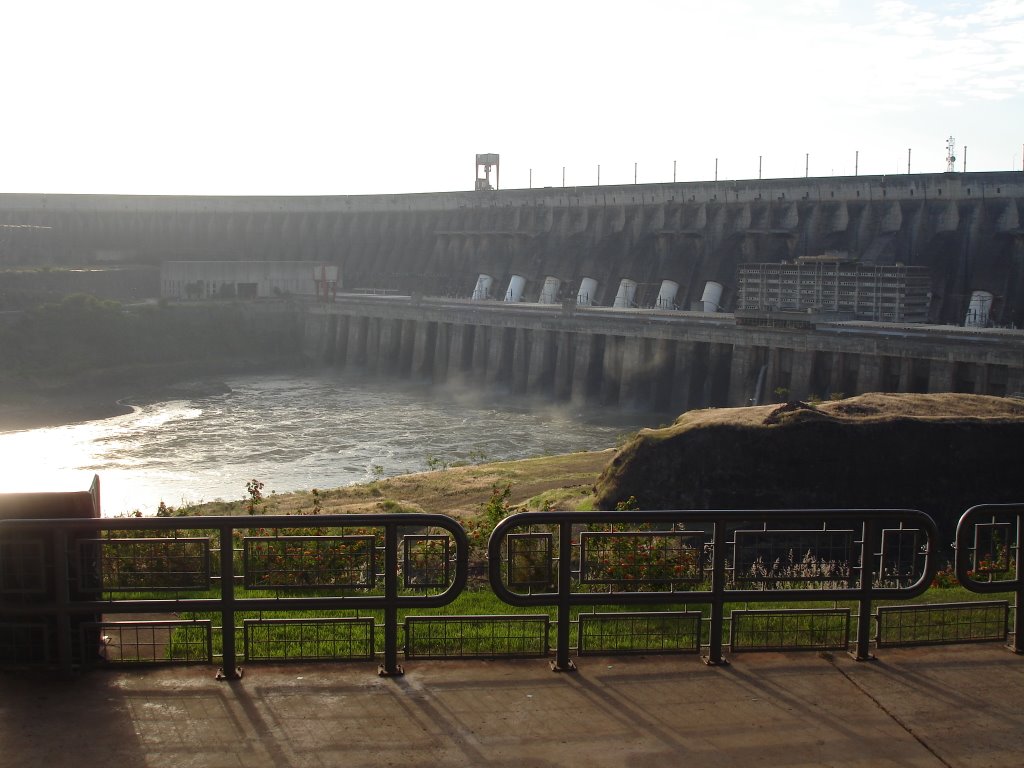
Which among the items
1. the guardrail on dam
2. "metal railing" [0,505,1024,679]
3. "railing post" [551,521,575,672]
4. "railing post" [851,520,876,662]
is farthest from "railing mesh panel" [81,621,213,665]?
the guardrail on dam

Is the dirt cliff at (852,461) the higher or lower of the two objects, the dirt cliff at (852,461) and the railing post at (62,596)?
the lower

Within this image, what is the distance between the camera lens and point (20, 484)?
6.60 metres

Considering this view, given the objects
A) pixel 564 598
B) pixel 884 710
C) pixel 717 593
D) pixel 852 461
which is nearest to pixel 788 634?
pixel 717 593

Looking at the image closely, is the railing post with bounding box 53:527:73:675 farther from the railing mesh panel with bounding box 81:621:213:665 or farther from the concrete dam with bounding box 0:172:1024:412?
the concrete dam with bounding box 0:172:1024:412

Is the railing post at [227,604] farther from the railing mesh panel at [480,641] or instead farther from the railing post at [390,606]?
the railing mesh panel at [480,641]

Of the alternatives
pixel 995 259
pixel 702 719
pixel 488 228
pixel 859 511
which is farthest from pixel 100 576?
pixel 488 228

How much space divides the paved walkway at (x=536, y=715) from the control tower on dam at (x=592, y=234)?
141ft

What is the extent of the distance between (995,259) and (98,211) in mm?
65322

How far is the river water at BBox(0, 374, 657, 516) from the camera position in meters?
32.6

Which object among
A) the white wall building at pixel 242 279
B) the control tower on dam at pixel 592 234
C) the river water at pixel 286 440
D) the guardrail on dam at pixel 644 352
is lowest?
the river water at pixel 286 440

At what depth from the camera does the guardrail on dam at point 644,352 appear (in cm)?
3559

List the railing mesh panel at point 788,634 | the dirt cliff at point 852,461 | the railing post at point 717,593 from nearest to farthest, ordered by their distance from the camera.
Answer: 1. the railing post at point 717,593
2. the railing mesh panel at point 788,634
3. the dirt cliff at point 852,461

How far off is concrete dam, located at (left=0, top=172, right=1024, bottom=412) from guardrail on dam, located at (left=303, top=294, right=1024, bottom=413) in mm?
85

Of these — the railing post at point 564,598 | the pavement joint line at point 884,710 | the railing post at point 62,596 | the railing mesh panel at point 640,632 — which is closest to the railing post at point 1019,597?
the pavement joint line at point 884,710
